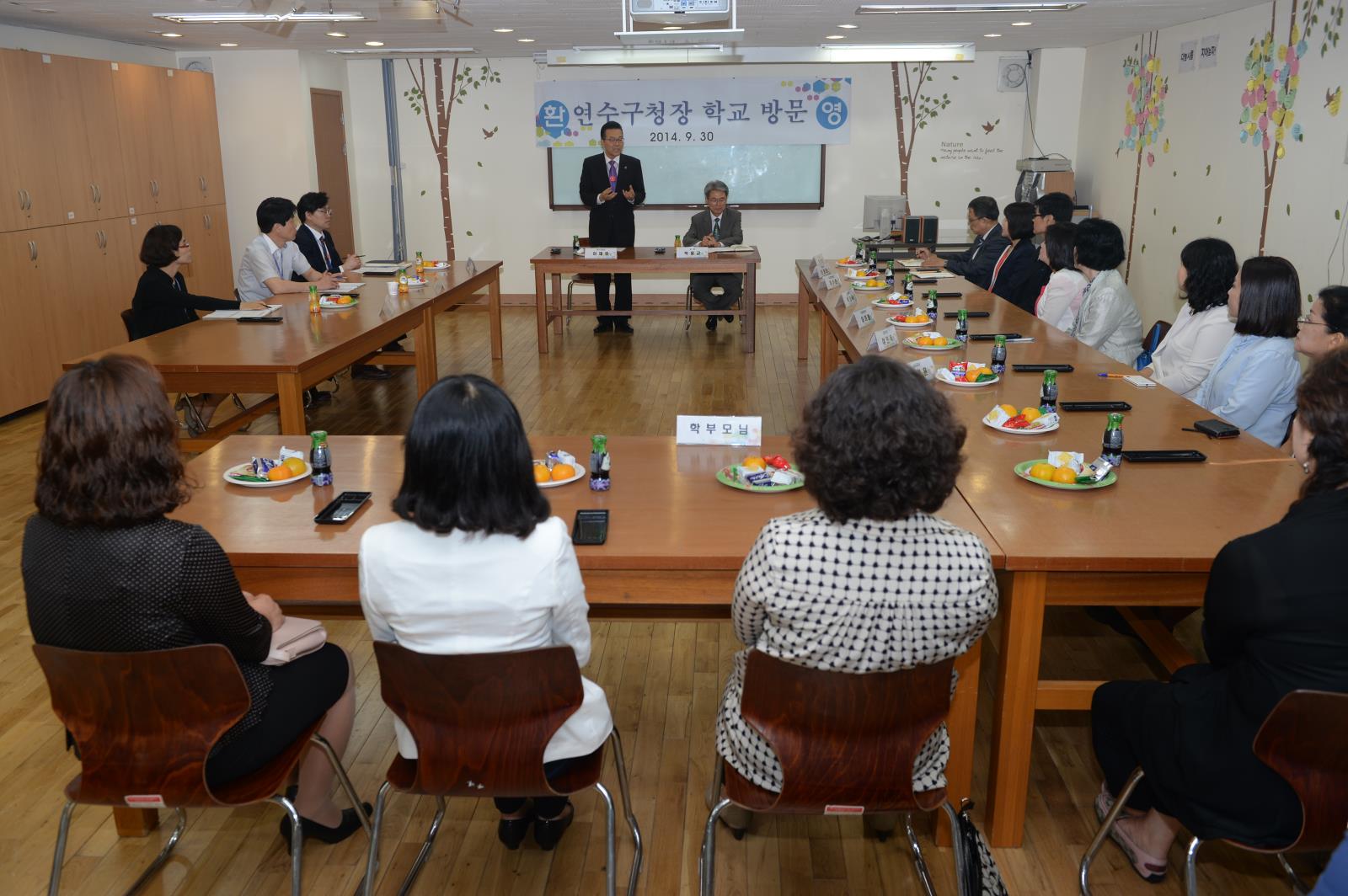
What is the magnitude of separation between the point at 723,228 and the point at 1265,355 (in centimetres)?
551

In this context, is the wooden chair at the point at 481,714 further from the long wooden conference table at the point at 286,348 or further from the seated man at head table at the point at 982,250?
the seated man at head table at the point at 982,250

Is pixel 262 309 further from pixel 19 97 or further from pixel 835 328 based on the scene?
pixel 835 328

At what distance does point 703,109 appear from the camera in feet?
30.6

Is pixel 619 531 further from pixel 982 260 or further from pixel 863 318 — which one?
pixel 982 260

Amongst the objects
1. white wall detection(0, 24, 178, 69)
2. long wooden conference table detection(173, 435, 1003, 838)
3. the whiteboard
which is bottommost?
long wooden conference table detection(173, 435, 1003, 838)

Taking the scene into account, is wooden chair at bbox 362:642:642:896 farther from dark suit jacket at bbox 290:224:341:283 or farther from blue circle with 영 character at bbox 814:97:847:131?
blue circle with 영 character at bbox 814:97:847:131

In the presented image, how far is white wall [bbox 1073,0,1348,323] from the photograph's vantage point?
17.4 feet

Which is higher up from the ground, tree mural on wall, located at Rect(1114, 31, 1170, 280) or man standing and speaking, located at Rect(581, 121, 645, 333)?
tree mural on wall, located at Rect(1114, 31, 1170, 280)

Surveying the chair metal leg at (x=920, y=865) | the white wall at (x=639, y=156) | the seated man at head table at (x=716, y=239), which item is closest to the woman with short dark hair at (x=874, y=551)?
the chair metal leg at (x=920, y=865)

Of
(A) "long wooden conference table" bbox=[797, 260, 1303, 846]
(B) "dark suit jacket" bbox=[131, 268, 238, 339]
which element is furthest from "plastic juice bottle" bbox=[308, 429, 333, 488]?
(B) "dark suit jacket" bbox=[131, 268, 238, 339]

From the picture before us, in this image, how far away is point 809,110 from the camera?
931 centimetres

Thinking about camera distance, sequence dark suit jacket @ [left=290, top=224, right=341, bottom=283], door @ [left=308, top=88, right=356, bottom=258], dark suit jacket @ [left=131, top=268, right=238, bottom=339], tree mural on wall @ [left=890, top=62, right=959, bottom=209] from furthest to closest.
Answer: tree mural on wall @ [left=890, top=62, right=959, bottom=209], door @ [left=308, top=88, right=356, bottom=258], dark suit jacket @ [left=290, top=224, right=341, bottom=283], dark suit jacket @ [left=131, top=268, right=238, bottom=339]

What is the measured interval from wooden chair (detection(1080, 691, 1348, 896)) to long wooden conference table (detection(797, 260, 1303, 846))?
49 cm

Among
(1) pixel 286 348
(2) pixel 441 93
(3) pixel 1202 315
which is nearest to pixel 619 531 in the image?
(1) pixel 286 348
